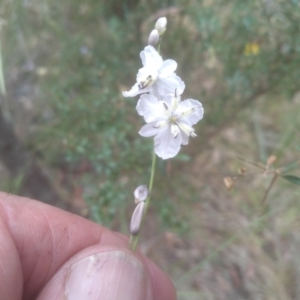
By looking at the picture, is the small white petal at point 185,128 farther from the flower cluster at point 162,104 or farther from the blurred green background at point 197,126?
the blurred green background at point 197,126

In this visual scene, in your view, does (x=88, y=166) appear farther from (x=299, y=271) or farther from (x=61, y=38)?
(x=299, y=271)

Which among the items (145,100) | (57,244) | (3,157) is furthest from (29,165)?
(145,100)

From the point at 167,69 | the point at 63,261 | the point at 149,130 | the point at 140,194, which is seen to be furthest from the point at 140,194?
the point at 63,261

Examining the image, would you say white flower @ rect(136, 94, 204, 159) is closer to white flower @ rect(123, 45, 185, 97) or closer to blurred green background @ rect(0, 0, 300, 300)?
white flower @ rect(123, 45, 185, 97)

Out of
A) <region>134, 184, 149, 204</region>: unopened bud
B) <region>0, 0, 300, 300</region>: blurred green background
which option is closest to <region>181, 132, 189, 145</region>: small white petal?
<region>134, 184, 149, 204</region>: unopened bud

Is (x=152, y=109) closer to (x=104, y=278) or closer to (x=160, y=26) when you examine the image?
(x=160, y=26)

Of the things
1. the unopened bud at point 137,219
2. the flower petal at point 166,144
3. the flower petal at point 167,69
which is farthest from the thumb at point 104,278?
the flower petal at point 167,69
